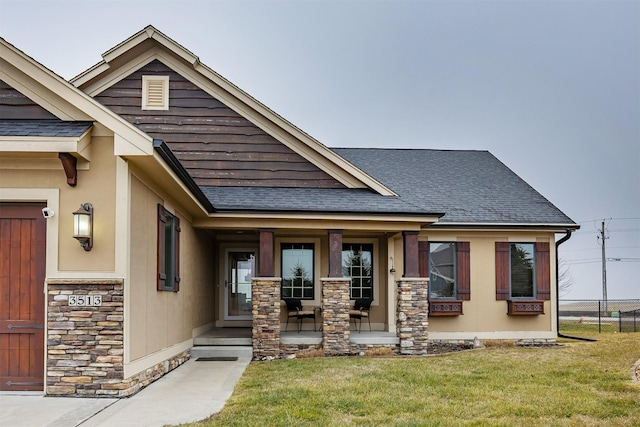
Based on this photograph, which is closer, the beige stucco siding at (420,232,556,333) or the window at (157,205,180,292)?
the window at (157,205,180,292)

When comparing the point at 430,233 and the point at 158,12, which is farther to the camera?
the point at 158,12

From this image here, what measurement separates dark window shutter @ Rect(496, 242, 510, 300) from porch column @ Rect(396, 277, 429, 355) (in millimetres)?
3081

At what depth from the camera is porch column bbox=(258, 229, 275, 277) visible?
11047 mm

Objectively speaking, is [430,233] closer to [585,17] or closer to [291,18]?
[585,17]

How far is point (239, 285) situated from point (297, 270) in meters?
1.64

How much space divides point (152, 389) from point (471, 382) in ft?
13.5

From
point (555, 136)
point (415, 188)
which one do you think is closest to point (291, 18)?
point (415, 188)

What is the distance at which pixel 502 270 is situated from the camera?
13.6 meters

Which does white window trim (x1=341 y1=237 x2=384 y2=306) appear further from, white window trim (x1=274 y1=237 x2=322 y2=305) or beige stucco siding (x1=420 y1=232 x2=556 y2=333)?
beige stucco siding (x1=420 y1=232 x2=556 y2=333)

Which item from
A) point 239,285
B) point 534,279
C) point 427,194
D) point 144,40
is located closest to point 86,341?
point 144,40

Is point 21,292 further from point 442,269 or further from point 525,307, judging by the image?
point 525,307

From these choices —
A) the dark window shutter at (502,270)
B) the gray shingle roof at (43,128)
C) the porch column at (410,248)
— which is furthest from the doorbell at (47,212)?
the dark window shutter at (502,270)

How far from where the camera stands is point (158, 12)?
24359mm

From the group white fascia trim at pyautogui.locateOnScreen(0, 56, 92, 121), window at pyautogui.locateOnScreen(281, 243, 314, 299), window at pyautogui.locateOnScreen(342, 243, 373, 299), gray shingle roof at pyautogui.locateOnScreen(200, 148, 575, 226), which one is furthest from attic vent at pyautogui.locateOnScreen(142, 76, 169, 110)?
white fascia trim at pyautogui.locateOnScreen(0, 56, 92, 121)
